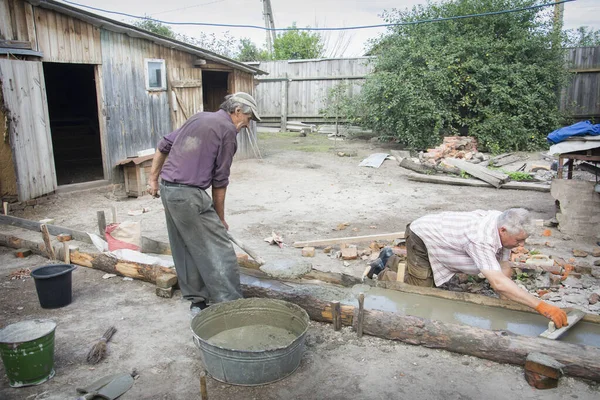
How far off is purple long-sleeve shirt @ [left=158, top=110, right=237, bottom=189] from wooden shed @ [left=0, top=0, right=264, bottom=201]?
5911mm

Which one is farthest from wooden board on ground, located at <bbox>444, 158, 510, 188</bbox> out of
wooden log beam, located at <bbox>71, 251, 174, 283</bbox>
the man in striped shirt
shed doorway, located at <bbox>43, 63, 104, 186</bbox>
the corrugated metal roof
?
shed doorway, located at <bbox>43, 63, 104, 186</bbox>

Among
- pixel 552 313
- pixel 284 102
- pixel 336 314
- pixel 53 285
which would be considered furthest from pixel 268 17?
pixel 552 313

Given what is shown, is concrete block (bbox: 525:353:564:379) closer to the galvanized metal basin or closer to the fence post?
the galvanized metal basin

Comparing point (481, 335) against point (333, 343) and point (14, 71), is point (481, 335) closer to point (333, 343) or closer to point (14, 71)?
point (333, 343)

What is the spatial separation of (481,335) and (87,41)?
9275 mm

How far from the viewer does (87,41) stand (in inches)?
379

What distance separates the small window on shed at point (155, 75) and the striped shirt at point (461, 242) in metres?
8.57

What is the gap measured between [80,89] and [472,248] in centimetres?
1457

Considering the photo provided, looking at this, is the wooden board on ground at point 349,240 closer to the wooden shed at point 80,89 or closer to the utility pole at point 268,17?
the wooden shed at point 80,89

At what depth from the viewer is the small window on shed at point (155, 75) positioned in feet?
36.2

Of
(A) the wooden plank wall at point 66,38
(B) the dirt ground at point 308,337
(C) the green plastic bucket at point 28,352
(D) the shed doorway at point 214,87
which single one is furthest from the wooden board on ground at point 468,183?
(C) the green plastic bucket at point 28,352

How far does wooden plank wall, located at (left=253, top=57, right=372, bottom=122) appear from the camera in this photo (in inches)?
742

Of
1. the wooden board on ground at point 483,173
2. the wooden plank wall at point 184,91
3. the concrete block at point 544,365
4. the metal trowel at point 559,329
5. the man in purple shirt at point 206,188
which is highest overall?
the wooden plank wall at point 184,91

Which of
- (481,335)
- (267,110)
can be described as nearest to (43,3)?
(481,335)
